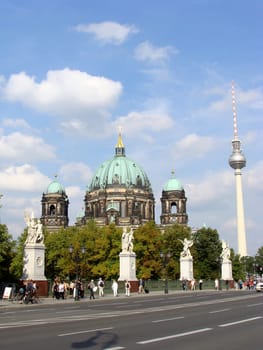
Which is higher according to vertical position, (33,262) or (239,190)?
(239,190)

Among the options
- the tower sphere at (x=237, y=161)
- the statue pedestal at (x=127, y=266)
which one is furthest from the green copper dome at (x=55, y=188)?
the statue pedestal at (x=127, y=266)

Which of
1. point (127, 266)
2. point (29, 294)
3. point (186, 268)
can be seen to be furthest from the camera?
point (186, 268)

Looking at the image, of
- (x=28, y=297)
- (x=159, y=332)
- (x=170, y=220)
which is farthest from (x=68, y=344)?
(x=170, y=220)

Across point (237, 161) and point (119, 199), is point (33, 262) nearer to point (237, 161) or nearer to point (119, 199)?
point (119, 199)

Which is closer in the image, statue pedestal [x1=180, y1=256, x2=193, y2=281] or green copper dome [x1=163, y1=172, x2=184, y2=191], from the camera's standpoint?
statue pedestal [x1=180, y1=256, x2=193, y2=281]

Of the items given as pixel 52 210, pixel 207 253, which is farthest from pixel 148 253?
pixel 52 210

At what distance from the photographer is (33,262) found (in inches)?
1545

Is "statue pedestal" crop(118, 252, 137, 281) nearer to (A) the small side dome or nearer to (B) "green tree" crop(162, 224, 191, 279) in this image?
(B) "green tree" crop(162, 224, 191, 279)

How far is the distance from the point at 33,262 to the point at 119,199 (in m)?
106

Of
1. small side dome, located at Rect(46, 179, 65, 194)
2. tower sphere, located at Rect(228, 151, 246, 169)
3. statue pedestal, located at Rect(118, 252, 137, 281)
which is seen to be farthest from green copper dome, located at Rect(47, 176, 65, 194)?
statue pedestal, located at Rect(118, 252, 137, 281)

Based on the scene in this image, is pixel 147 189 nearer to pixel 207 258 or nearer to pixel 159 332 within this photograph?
pixel 207 258

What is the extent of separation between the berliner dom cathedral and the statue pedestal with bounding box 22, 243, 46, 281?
100 metres

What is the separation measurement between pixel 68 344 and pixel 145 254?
66815 millimetres

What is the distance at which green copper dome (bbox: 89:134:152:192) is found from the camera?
148 metres
